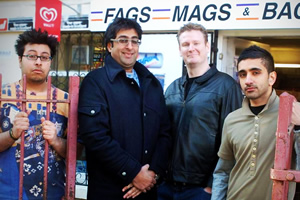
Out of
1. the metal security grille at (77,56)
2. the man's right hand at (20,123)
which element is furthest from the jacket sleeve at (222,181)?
the metal security grille at (77,56)

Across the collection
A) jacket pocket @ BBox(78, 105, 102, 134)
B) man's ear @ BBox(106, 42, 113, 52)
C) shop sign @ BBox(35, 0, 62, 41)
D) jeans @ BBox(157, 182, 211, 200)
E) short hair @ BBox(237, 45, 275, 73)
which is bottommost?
jeans @ BBox(157, 182, 211, 200)

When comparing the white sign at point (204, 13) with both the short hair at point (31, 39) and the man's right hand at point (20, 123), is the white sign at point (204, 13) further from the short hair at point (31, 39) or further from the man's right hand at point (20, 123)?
the man's right hand at point (20, 123)

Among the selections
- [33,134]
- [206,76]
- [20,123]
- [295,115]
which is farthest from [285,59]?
[20,123]

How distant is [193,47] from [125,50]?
543mm

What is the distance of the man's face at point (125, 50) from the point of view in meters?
3.01

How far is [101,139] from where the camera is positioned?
273cm

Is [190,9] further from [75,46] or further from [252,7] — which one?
[75,46]

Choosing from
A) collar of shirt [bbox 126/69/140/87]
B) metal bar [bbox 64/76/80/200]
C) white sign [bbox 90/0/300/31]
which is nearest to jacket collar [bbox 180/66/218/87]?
collar of shirt [bbox 126/69/140/87]

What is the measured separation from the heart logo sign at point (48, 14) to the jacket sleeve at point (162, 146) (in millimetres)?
2631

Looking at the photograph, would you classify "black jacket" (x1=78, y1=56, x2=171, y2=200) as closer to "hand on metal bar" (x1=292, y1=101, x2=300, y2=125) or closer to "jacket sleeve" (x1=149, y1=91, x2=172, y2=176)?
"jacket sleeve" (x1=149, y1=91, x2=172, y2=176)

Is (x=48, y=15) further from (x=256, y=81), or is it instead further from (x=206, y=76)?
(x=256, y=81)

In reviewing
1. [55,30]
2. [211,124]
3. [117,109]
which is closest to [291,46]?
[55,30]

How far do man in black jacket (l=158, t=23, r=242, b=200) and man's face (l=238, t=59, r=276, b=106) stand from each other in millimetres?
514

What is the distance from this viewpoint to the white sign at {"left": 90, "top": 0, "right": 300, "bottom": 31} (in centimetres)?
491
